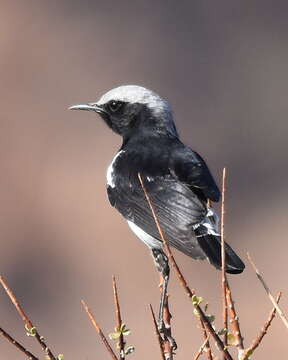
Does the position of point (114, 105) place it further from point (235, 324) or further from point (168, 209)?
point (235, 324)

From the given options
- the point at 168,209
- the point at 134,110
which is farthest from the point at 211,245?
the point at 134,110

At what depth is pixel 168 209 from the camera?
4.08m

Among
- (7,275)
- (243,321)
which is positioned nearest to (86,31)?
(7,275)

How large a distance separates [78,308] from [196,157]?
7.12 m

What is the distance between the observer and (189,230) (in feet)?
13.0

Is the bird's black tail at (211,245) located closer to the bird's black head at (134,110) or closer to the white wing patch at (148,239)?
the white wing patch at (148,239)

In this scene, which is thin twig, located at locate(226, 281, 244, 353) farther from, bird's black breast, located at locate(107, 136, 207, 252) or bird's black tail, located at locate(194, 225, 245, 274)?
bird's black breast, located at locate(107, 136, 207, 252)

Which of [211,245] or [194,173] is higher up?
[194,173]

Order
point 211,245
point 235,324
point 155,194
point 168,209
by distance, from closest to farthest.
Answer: point 235,324 < point 211,245 < point 168,209 < point 155,194

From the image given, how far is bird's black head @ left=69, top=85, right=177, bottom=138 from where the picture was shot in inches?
186

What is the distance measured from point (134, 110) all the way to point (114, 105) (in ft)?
0.32

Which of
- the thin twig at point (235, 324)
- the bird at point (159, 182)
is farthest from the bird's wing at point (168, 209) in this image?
the thin twig at point (235, 324)

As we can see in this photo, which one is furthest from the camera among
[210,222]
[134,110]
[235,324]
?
[134,110]

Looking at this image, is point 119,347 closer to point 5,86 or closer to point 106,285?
point 106,285
